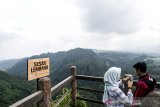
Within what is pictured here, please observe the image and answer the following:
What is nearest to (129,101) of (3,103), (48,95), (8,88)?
(48,95)

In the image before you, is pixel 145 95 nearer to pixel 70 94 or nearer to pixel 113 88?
pixel 113 88

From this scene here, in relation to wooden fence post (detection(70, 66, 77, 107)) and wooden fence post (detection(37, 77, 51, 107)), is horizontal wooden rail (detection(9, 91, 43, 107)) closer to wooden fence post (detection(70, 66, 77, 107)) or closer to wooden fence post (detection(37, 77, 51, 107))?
wooden fence post (detection(37, 77, 51, 107))

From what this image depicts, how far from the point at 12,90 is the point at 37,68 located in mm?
138863

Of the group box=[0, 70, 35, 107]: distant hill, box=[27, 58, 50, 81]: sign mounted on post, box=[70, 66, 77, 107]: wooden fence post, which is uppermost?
box=[27, 58, 50, 81]: sign mounted on post

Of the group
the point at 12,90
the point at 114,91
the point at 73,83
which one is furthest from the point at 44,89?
the point at 12,90

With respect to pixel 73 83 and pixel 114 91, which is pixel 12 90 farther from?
pixel 114 91

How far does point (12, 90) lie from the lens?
140m

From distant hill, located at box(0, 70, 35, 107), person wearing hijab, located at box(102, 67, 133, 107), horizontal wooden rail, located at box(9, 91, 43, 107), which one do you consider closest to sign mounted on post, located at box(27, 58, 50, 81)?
horizontal wooden rail, located at box(9, 91, 43, 107)

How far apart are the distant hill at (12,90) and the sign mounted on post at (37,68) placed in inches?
4287

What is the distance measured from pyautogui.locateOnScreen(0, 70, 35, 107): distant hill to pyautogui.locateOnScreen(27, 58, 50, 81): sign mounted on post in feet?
357

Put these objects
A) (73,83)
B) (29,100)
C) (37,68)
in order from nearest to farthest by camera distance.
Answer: (29,100)
(37,68)
(73,83)

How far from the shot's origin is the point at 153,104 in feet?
15.6

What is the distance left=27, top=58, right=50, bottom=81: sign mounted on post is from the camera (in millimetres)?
5828

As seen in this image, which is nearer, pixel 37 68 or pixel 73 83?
pixel 37 68
